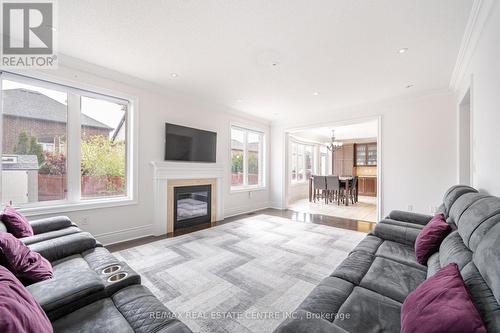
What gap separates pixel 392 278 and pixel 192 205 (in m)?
3.64

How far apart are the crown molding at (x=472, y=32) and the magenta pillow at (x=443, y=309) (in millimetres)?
2176

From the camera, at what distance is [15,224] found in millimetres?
1893

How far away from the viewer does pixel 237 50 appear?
8.55 ft

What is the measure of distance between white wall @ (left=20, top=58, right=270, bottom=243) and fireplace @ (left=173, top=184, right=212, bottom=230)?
493 mm

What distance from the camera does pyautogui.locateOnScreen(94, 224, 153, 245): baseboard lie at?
3.26 m

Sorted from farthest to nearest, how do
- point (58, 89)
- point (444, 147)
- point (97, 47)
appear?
point (444, 147)
point (58, 89)
point (97, 47)

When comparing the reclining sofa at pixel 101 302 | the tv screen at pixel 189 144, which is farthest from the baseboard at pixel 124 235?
the reclining sofa at pixel 101 302

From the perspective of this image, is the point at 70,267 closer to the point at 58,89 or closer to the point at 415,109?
the point at 58,89

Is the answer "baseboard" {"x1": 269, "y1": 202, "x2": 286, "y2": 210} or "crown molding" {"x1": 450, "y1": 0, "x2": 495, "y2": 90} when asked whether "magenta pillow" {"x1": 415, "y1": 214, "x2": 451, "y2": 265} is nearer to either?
"crown molding" {"x1": 450, "y1": 0, "x2": 495, "y2": 90}

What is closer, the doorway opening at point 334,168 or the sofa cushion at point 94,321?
the sofa cushion at point 94,321

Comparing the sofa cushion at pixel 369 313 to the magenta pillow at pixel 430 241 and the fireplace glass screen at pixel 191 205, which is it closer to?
the magenta pillow at pixel 430 241

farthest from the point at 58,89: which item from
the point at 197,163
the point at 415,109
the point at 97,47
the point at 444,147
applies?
the point at 444,147

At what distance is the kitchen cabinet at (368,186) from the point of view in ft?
29.8

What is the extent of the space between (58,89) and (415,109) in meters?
5.76
